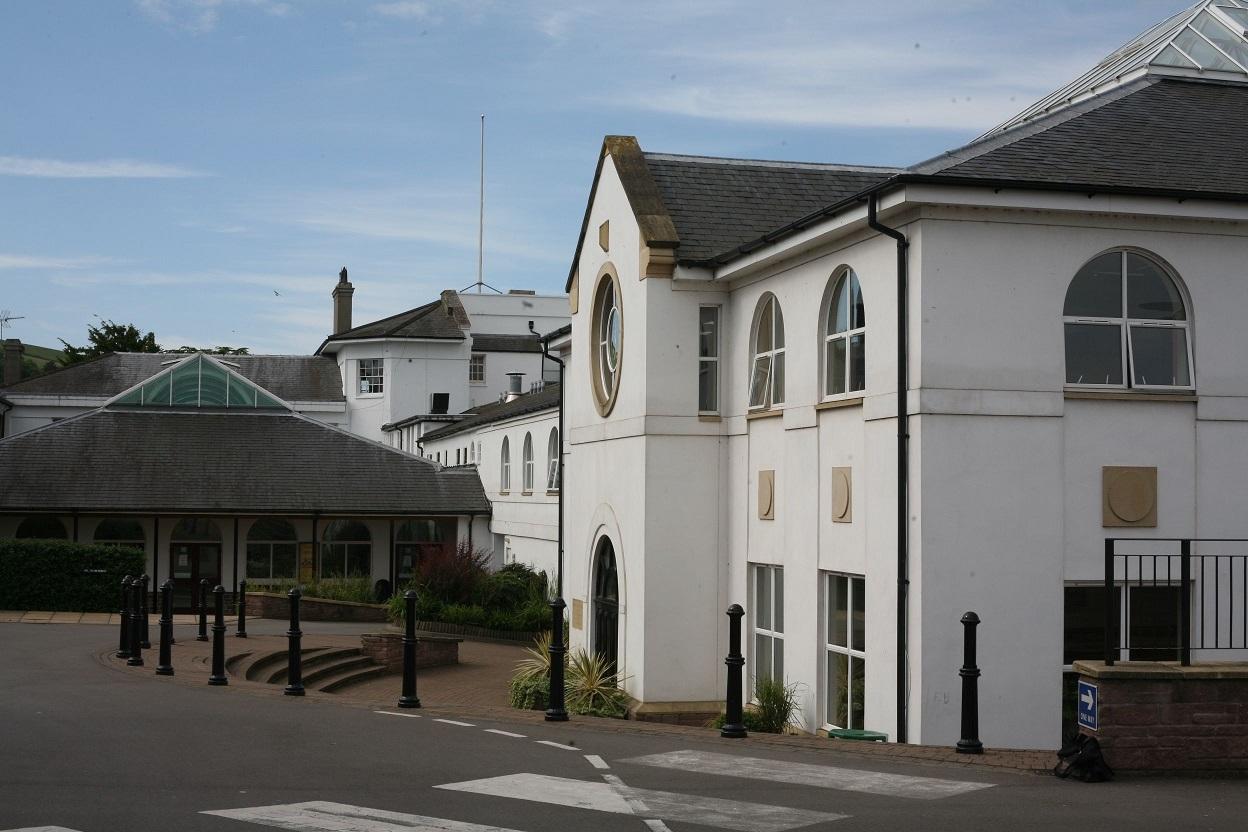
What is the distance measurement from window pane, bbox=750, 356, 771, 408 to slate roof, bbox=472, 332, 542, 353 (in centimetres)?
4494

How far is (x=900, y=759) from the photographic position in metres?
11.0

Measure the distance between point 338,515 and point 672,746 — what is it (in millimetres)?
30655

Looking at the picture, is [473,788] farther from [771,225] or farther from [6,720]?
[771,225]

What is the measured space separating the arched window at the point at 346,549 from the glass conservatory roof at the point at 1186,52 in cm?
2720

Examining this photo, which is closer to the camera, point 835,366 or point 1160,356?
point 1160,356

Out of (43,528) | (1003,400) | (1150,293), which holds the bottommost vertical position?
(43,528)

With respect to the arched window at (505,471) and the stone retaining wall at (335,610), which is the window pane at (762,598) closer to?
the stone retaining wall at (335,610)

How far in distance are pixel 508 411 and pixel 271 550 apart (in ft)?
28.6

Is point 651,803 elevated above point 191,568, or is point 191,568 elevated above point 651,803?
point 651,803

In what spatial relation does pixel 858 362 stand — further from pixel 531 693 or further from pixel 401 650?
pixel 401 650

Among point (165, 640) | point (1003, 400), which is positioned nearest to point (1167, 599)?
point (1003, 400)

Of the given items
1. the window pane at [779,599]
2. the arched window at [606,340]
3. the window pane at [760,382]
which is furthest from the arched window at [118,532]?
the window pane at [779,599]

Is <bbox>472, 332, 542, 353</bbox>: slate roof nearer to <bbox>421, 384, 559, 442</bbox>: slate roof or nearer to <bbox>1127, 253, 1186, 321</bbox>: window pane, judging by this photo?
<bbox>421, 384, 559, 442</bbox>: slate roof

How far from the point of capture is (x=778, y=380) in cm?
1814
